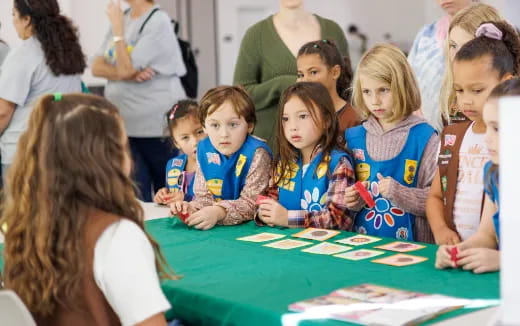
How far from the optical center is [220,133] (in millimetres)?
2904

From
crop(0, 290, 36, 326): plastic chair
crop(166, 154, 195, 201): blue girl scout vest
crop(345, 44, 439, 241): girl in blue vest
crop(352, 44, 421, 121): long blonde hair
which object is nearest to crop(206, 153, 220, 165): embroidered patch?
crop(166, 154, 195, 201): blue girl scout vest

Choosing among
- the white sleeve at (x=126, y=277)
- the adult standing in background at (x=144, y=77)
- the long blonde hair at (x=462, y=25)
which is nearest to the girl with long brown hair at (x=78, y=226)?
the white sleeve at (x=126, y=277)

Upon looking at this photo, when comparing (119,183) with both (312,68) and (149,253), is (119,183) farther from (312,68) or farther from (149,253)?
(312,68)

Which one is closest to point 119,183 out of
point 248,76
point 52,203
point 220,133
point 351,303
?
point 52,203

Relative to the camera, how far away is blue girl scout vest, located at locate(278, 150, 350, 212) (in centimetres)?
269

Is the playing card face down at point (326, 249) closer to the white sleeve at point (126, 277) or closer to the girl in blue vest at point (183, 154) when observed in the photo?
the white sleeve at point (126, 277)

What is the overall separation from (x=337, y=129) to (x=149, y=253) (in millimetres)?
1289

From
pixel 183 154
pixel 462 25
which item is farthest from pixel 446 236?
pixel 183 154

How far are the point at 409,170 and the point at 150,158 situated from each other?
6.26ft

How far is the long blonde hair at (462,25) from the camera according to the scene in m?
2.86

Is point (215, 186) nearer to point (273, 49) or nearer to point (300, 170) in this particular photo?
point (300, 170)

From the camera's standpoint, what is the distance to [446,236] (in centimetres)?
238

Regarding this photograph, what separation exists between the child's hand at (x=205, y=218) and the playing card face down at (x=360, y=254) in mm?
661

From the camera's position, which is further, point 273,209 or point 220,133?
point 220,133
